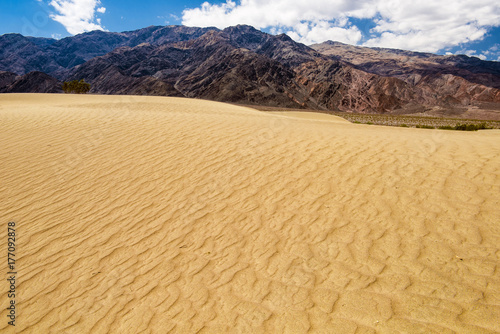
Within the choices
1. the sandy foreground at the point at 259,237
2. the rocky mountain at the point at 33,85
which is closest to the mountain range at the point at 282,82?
the rocky mountain at the point at 33,85

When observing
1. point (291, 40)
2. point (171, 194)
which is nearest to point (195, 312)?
point (171, 194)

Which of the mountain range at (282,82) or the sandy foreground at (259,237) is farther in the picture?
the mountain range at (282,82)

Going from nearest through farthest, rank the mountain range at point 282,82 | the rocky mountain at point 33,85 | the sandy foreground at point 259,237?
the sandy foreground at point 259,237 < the mountain range at point 282,82 < the rocky mountain at point 33,85

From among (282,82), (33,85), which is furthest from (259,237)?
(33,85)

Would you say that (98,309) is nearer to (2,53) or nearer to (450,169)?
(450,169)

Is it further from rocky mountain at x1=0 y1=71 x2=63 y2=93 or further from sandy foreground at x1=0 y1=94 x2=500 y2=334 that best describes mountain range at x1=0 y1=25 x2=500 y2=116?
sandy foreground at x1=0 y1=94 x2=500 y2=334

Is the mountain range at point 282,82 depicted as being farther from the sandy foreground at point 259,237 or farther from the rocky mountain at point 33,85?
the sandy foreground at point 259,237

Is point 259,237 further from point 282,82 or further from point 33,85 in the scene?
point 33,85

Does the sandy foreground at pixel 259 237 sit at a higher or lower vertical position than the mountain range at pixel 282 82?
lower
